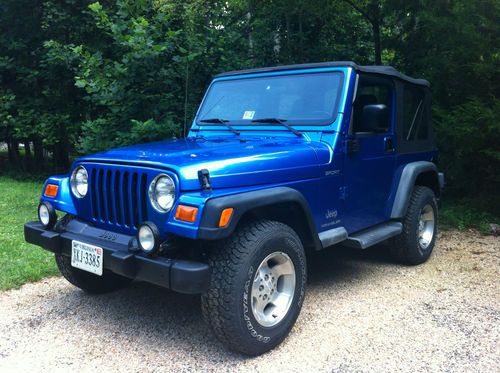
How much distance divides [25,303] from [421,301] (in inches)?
130

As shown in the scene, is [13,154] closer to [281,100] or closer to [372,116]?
[281,100]

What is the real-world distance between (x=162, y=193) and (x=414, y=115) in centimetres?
322

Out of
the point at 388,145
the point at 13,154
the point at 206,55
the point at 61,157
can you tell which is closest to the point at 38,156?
the point at 13,154

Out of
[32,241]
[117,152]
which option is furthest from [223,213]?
[32,241]

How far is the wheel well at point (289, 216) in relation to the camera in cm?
324

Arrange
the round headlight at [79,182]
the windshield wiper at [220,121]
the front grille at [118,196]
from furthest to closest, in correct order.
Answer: the windshield wiper at [220,121] < the round headlight at [79,182] < the front grille at [118,196]

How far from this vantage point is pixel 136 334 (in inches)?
134

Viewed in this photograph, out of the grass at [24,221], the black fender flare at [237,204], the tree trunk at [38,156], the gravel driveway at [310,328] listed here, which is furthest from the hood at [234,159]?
the tree trunk at [38,156]

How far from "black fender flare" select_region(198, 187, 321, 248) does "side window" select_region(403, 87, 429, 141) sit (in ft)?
6.88

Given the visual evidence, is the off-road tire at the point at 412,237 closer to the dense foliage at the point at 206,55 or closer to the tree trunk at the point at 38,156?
the dense foliage at the point at 206,55

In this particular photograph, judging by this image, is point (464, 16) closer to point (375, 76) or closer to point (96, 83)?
point (375, 76)

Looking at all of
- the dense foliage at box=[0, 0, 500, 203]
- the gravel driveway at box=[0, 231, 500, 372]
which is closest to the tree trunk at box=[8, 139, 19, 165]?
the dense foliage at box=[0, 0, 500, 203]

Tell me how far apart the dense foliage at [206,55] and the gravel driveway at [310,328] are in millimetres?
2271

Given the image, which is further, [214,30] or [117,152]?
[214,30]
